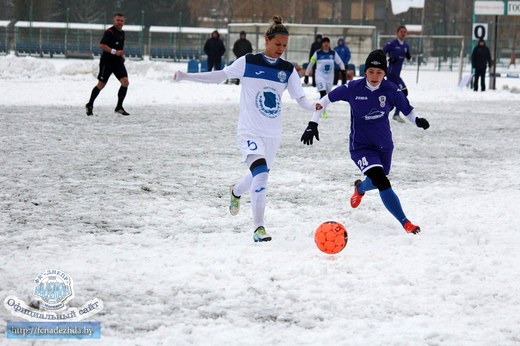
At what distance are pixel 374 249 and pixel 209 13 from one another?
256 ft

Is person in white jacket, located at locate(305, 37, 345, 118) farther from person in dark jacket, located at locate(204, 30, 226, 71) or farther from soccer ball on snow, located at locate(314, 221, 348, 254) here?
soccer ball on snow, located at locate(314, 221, 348, 254)

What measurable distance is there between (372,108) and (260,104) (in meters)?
1.09

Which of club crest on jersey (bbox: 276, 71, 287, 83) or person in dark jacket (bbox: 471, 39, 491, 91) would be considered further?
person in dark jacket (bbox: 471, 39, 491, 91)

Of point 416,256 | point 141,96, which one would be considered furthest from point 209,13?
point 416,256

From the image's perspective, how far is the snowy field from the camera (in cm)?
428

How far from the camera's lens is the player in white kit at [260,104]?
627 centimetres

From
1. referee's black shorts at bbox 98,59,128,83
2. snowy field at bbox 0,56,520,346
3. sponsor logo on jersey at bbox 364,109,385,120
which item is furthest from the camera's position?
referee's black shorts at bbox 98,59,128,83

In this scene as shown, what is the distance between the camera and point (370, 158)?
265 inches

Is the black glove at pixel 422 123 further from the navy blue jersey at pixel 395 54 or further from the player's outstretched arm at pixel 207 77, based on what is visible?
the navy blue jersey at pixel 395 54

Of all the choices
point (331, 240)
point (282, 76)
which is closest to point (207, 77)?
point (282, 76)

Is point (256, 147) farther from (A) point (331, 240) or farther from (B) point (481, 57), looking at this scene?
(B) point (481, 57)

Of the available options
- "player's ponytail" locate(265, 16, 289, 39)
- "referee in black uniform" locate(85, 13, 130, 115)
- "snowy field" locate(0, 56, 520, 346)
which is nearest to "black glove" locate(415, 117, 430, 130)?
"snowy field" locate(0, 56, 520, 346)

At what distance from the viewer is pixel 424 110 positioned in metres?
19.2

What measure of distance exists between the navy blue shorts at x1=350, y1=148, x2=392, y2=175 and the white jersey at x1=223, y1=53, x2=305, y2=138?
85 centimetres
